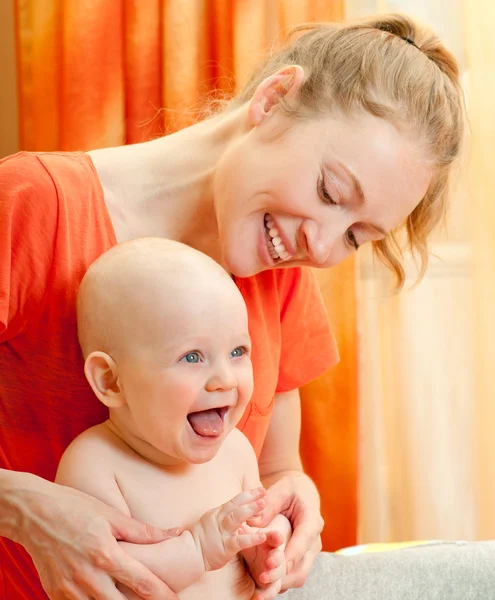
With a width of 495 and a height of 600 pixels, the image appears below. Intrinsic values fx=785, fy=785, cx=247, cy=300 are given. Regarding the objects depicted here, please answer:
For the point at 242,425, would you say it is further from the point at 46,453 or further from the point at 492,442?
the point at 492,442

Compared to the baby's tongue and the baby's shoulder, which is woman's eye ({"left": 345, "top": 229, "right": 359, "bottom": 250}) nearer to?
the baby's tongue

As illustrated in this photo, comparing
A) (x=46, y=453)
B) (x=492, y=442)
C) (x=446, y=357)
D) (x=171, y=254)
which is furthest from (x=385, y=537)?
(x=171, y=254)

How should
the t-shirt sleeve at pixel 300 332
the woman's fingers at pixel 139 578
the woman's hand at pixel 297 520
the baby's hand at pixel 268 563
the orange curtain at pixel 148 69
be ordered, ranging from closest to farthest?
the woman's fingers at pixel 139 578 → the baby's hand at pixel 268 563 → the woman's hand at pixel 297 520 → the t-shirt sleeve at pixel 300 332 → the orange curtain at pixel 148 69

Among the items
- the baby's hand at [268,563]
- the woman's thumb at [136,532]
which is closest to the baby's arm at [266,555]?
the baby's hand at [268,563]

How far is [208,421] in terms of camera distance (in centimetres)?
104

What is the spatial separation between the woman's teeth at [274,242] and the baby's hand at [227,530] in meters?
0.37

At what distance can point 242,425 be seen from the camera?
53.6 inches

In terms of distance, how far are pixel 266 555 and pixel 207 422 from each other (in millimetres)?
210

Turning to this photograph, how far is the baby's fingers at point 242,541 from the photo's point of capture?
971mm

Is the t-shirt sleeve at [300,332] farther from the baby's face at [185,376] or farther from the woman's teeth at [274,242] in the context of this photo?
the baby's face at [185,376]

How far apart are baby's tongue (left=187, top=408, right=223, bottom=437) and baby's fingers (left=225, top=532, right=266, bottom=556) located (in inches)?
5.4

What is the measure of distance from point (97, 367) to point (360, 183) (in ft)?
1.49

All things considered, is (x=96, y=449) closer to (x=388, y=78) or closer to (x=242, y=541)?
(x=242, y=541)

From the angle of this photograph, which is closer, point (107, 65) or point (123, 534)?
point (123, 534)
